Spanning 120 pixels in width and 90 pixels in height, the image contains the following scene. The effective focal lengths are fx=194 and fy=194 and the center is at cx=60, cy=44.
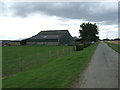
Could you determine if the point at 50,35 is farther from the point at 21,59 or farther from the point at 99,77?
the point at 99,77

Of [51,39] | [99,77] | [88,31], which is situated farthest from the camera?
[51,39]

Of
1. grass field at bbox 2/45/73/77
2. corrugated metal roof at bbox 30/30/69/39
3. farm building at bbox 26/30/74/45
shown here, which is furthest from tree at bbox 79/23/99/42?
grass field at bbox 2/45/73/77

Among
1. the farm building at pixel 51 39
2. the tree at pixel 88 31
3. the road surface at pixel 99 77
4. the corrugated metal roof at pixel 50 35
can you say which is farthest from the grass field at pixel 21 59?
the corrugated metal roof at pixel 50 35

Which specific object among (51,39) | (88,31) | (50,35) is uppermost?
(88,31)

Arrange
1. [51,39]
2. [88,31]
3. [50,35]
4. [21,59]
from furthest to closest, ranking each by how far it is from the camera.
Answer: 1. [50,35]
2. [51,39]
3. [88,31]
4. [21,59]

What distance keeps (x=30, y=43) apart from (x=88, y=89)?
9488 centimetres

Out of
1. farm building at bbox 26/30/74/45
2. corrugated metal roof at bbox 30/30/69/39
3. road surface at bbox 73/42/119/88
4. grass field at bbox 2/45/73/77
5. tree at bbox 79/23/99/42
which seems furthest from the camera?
corrugated metal roof at bbox 30/30/69/39

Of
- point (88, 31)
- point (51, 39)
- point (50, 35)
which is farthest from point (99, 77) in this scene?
point (50, 35)

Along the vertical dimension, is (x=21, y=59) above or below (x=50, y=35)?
below

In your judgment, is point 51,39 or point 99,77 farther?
point 51,39

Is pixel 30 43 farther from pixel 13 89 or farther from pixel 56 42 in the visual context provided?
pixel 13 89

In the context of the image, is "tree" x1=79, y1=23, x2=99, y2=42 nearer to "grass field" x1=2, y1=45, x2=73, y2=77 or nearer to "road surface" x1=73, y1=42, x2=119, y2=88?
"grass field" x1=2, y1=45, x2=73, y2=77

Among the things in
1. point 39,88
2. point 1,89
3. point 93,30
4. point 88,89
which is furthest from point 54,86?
point 93,30

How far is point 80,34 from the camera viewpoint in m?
92.6
